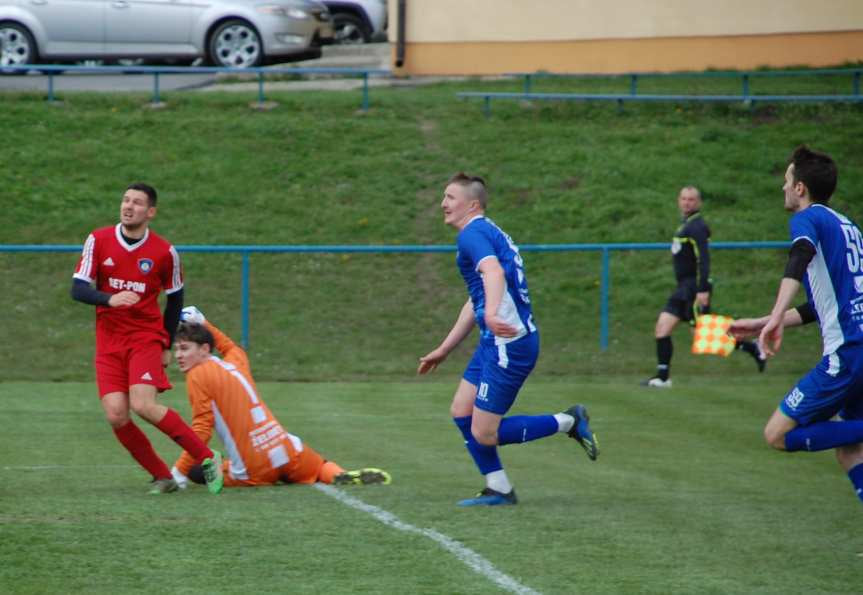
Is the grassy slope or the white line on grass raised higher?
the grassy slope

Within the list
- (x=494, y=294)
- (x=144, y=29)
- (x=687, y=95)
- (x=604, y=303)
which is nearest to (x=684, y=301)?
(x=604, y=303)

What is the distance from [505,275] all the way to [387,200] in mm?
14233

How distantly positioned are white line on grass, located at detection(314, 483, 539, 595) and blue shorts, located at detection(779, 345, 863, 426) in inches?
70.4

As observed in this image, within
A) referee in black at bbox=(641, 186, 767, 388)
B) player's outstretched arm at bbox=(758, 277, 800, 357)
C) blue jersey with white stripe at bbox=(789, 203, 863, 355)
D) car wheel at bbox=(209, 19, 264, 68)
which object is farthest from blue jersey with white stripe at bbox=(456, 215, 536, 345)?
car wheel at bbox=(209, 19, 264, 68)

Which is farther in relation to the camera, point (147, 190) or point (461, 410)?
point (147, 190)

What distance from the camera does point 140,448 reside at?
8.73m

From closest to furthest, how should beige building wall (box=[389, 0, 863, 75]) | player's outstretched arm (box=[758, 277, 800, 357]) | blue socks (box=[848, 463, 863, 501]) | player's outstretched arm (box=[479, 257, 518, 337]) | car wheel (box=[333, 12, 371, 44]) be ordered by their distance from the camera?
player's outstretched arm (box=[758, 277, 800, 357]), blue socks (box=[848, 463, 863, 501]), player's outstretched arm (box=[479, 257, 518, 337]), beige building wall (box=[389, 0, 863, 75]), car wheel (box=[333, 12, 371, 44])

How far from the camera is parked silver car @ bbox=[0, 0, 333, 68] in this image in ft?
88.1

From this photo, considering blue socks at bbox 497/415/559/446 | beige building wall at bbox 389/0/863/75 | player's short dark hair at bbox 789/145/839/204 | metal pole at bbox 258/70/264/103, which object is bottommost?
blue socks at bbox 497/415/559/446

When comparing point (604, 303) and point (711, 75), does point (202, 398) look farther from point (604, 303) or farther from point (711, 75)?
point (711, 75)

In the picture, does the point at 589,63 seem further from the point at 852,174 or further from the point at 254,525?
the point at 254,525

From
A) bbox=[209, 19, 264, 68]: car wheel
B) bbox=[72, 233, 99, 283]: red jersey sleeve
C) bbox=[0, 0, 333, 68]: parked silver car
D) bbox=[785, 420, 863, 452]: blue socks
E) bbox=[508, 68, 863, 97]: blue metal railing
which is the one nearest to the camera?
bbox=[785, 420, 863, 452]: blue socks

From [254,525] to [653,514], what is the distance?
2281 mm

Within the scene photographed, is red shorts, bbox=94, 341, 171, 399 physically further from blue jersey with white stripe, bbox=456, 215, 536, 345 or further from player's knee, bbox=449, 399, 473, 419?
blue jersey with white stripe, bbox=456, 215, 536, 345
